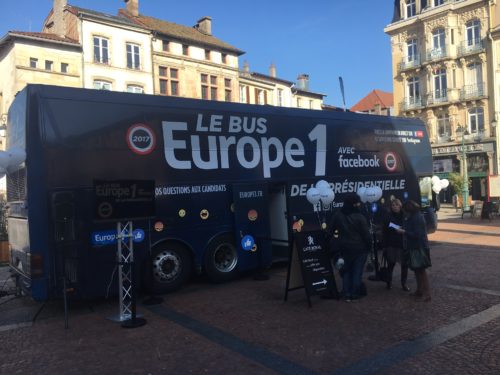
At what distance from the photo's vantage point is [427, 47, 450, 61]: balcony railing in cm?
4078

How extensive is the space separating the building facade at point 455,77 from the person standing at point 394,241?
3272 cm

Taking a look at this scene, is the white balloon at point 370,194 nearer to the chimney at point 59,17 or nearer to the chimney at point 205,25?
the chimney at point 59,17

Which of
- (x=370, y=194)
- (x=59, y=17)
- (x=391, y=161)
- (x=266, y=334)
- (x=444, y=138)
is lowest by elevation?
(x=266, y=334)

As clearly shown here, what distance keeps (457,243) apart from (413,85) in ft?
111

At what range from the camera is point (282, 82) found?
5091 cm

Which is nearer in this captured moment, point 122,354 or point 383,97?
point 122,354

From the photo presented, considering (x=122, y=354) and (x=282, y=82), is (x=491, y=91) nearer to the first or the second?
(x=282, y=82)

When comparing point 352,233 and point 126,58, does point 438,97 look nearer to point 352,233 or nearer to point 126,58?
point 126,58

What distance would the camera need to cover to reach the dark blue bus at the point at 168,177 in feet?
23.3

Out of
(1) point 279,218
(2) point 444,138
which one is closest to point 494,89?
(2) point 444,138

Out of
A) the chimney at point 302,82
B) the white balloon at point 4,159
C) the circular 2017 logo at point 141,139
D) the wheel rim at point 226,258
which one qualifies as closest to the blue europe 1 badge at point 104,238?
the circular 2017 logo at point 141,139

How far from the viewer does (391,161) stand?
1264 centimetres

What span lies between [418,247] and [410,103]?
40695 millimetres

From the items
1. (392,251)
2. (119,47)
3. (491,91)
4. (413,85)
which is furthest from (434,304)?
(413,85)
